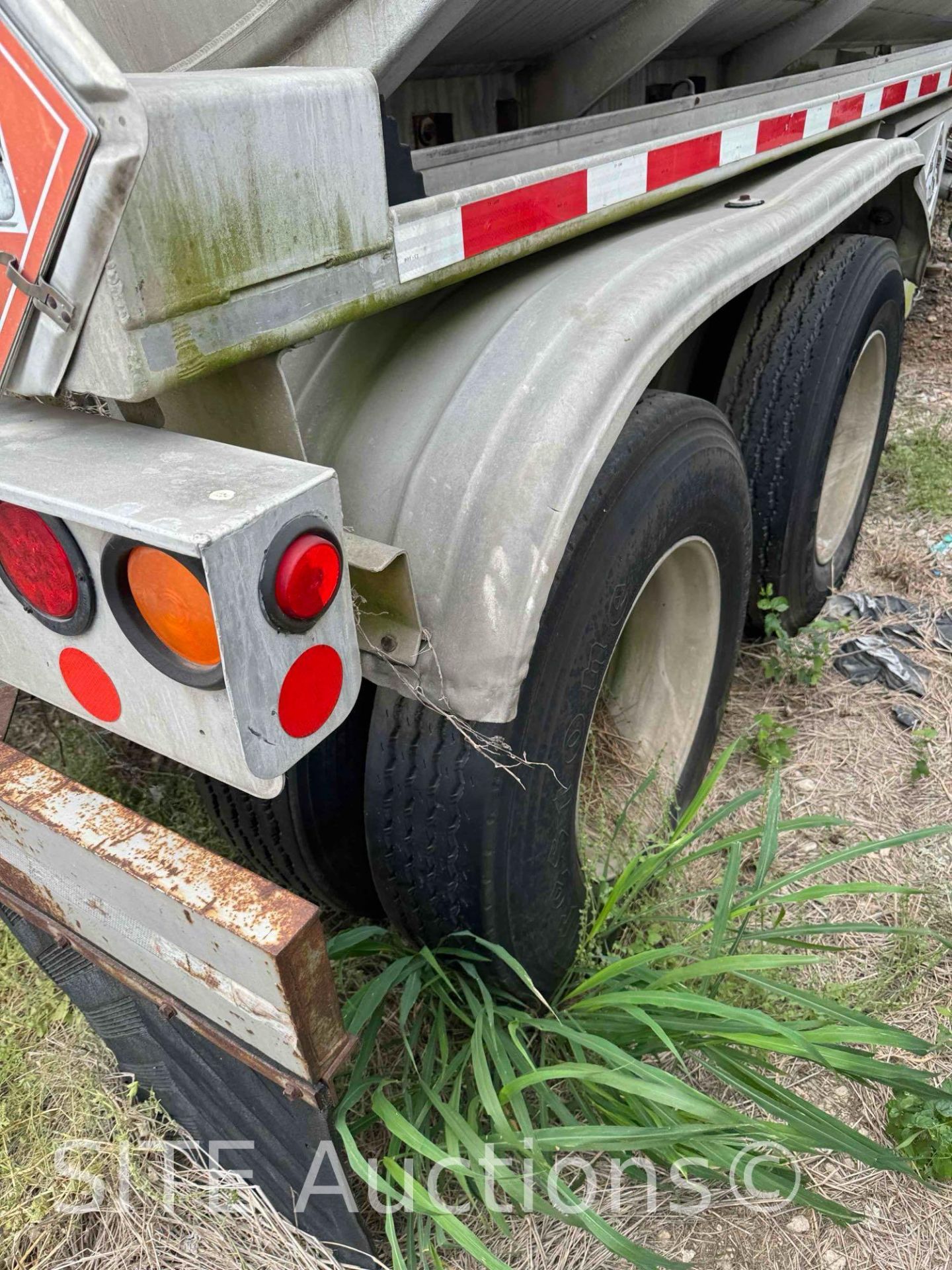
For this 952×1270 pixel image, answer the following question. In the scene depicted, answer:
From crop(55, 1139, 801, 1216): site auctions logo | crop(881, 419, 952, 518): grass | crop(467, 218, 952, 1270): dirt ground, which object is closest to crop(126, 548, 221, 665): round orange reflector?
crop(55, 1139, 801, 1216): site auctions logo

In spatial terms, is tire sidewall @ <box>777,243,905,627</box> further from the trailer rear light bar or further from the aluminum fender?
the trailer rear light bar

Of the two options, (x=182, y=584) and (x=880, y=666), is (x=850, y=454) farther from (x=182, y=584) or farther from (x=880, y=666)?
(x=182, y=584)

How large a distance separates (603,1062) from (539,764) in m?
0.62

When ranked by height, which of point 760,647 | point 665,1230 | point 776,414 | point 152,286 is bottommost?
point 665,1230

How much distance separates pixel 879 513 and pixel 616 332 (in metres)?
2.40

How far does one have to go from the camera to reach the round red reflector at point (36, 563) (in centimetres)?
87

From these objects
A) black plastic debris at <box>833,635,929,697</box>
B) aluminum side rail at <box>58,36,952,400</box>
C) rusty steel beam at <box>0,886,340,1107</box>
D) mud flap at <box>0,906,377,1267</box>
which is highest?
aluminum side rail at <box>58,36,952,400</box>

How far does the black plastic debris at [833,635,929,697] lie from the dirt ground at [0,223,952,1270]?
3 cm

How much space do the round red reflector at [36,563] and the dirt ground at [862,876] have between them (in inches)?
40.0

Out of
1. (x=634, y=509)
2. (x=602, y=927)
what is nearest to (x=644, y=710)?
(x=602, y=927)

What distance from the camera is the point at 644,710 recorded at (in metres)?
1.96

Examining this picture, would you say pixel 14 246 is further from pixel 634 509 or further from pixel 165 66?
pixel 634 509

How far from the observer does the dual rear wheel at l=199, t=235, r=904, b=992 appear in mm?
1229

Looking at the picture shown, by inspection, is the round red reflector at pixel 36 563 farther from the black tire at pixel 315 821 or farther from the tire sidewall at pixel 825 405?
the tire sidewall at pixel 825 405
